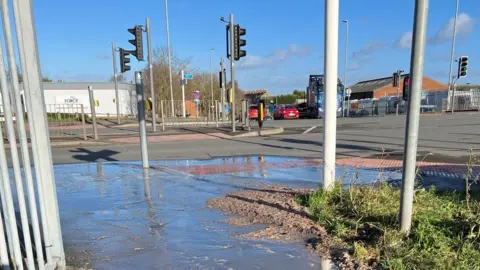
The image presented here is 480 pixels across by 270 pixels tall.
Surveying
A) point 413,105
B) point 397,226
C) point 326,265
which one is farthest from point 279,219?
point 413,105

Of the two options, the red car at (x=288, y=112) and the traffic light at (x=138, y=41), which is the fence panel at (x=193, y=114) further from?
the red car at (x=288, y=112)

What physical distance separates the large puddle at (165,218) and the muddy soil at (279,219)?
16cm

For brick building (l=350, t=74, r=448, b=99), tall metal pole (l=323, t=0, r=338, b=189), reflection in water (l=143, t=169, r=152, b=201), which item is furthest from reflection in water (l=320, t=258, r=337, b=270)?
brick building (l=350, t=74, r=448, b=99)

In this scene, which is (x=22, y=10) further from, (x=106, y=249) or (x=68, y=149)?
(x=68, y=149)

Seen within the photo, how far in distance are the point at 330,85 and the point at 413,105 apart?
154 centimetres

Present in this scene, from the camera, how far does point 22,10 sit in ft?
8.56

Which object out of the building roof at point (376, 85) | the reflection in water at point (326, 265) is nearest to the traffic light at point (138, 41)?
the reflection in water at point (326, 265)

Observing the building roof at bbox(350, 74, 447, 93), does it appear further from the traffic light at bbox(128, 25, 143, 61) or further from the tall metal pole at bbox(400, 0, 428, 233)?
the tall metal pole at bbox(400, 0, 428, 233)

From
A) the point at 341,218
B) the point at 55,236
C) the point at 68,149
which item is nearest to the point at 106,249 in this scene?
the point at 55,236

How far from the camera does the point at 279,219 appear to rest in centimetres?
438

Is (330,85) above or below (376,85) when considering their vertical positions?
below

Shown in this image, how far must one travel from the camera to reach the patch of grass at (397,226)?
3029mm

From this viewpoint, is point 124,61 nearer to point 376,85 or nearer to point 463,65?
point 463,65

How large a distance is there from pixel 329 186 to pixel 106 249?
9.99 ft
